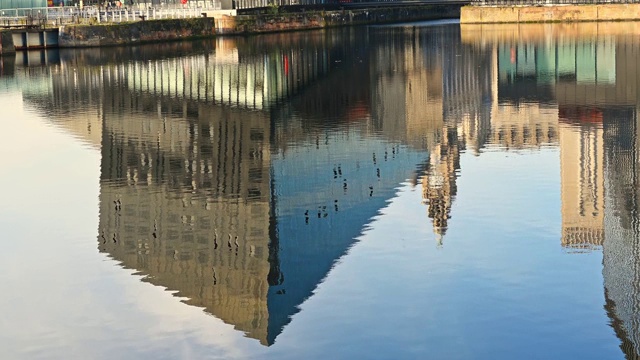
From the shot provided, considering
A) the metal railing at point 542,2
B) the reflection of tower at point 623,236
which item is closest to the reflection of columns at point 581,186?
the reflection of tower at point 623,236

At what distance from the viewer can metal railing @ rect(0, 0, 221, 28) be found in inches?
4481

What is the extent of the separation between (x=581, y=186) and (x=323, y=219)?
309 inches

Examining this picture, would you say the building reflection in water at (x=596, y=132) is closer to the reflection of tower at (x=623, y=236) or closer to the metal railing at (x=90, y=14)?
the reflection of tower at (x=623, y=236)

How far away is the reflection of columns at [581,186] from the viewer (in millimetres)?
30062

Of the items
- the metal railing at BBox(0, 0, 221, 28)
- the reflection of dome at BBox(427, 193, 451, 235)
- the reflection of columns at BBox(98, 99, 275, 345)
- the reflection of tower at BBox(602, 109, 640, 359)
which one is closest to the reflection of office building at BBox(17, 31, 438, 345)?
the reflection of columns at BBox(98, 99, 275, 345)

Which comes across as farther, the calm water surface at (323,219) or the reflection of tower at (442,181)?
the reflection of tower at (442,181)

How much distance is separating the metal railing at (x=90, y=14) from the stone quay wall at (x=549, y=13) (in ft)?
85.8

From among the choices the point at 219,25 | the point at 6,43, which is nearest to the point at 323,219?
the point at 6,43

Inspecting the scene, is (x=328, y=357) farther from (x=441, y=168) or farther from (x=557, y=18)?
(x=557, y=18)

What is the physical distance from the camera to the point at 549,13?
132 metres

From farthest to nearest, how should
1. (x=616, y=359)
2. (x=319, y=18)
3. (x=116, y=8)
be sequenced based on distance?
(x=319, y=18) < (x=116, y=8) < (x=616, y=359)

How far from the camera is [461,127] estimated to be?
5156cm

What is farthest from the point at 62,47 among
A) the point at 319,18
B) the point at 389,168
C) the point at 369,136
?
the point at 389,168

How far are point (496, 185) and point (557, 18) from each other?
9675 centimetres
